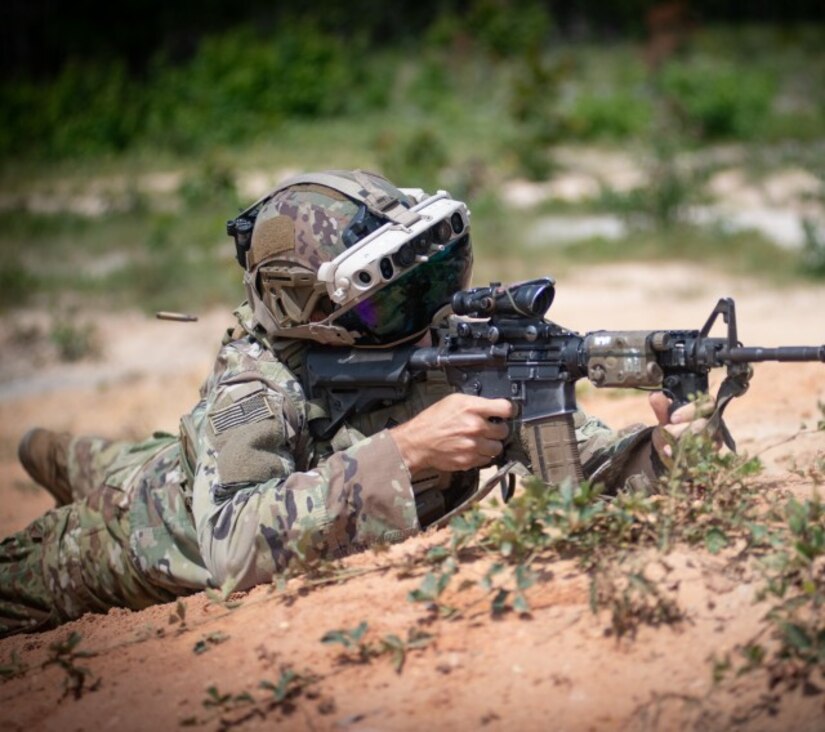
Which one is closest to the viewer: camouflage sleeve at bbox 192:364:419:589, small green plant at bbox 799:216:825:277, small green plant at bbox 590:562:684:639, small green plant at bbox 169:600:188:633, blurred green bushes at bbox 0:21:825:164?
small green plant at bbox 590:562:684:639

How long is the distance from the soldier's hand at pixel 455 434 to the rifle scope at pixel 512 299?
0.25 m

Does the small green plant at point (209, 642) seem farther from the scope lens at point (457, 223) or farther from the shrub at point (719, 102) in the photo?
the shrub at point (719, 102)

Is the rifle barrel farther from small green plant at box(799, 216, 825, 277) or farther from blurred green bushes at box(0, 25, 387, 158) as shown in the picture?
blurred green bushes at box(0, 25, 387, 158)

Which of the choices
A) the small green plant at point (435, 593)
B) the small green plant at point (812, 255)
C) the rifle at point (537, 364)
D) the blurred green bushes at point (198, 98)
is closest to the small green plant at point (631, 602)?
the small green plant at point (435, 593)

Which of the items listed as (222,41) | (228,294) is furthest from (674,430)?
(222,41)

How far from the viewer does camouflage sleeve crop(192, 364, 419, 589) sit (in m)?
3.57

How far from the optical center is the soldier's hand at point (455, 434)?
3.62 metres

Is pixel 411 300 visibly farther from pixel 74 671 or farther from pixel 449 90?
pixel 449 90

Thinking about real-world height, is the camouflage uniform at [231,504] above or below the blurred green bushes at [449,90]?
below

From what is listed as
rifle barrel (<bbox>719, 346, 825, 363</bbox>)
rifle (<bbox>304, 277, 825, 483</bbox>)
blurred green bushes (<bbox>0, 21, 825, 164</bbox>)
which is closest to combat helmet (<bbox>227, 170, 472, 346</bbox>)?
rifle (<bbox>304, 277, 825, 483</bbox>)

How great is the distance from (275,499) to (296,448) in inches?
15.1

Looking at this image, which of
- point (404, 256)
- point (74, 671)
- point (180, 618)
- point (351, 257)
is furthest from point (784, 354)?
point (74, 671)

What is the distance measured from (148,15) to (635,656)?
28.7 metres

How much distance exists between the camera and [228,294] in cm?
1112
